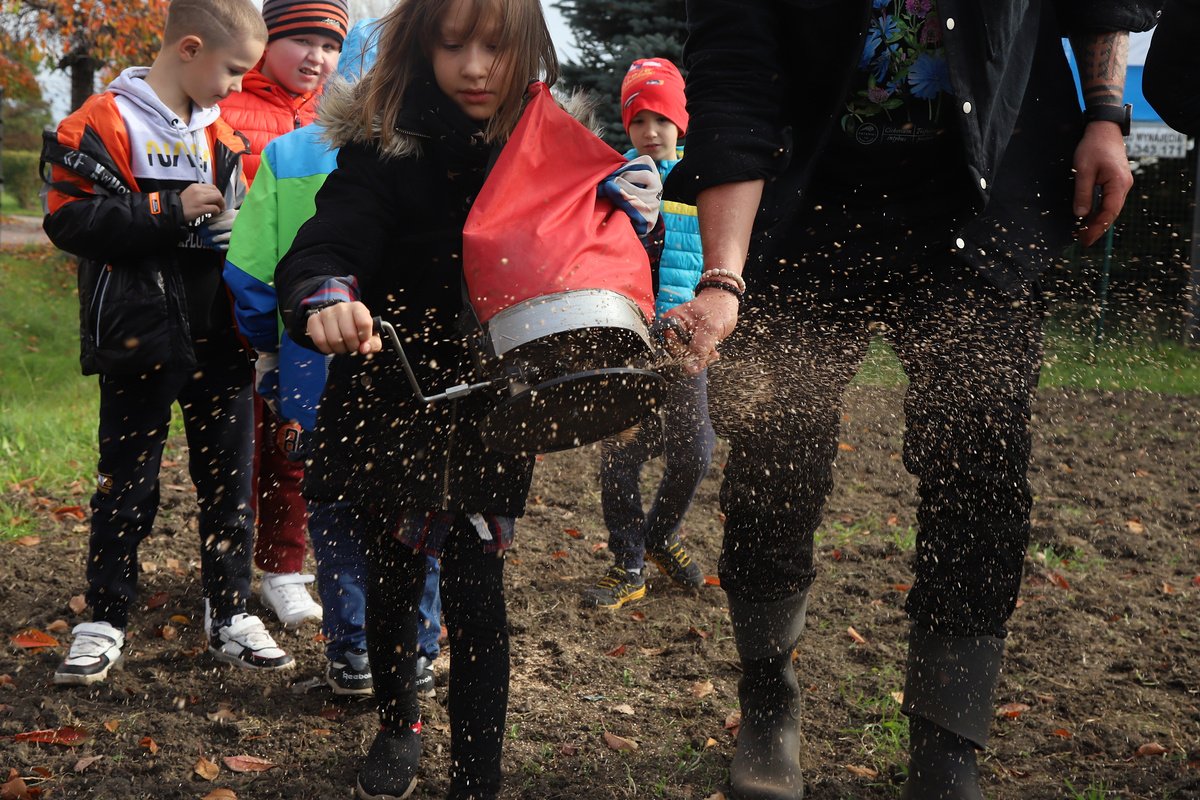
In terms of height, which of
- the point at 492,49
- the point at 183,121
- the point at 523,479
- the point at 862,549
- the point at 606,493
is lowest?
the point at 862,549

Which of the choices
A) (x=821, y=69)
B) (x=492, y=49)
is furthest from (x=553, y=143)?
(x=821, y=69)

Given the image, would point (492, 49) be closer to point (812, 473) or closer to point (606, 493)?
point (812, 473)

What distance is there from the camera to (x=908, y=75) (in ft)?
7.31

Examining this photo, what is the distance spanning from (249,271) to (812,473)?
157 cm

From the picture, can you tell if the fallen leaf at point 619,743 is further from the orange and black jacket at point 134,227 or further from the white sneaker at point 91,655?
the orange and black jacket at point 134,227

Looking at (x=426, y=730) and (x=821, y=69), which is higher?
(x=821, y=69)

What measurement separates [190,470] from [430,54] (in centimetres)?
163

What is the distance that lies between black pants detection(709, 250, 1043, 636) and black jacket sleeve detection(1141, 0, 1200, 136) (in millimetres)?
484

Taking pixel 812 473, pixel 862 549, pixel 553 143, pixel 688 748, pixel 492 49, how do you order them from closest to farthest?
pixel 553 143, pixel 492 49, pixel 812 473, pixel 688 748, pixel 862 549

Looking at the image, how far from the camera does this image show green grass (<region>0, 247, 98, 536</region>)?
5465 millimetres

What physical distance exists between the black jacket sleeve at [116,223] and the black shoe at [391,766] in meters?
1.54

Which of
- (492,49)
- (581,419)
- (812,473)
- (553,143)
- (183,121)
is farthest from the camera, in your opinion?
(183,121)

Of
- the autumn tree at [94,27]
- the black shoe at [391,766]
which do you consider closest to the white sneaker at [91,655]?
the black shoe at [391,766]

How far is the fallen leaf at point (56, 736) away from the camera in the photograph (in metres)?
2.72
